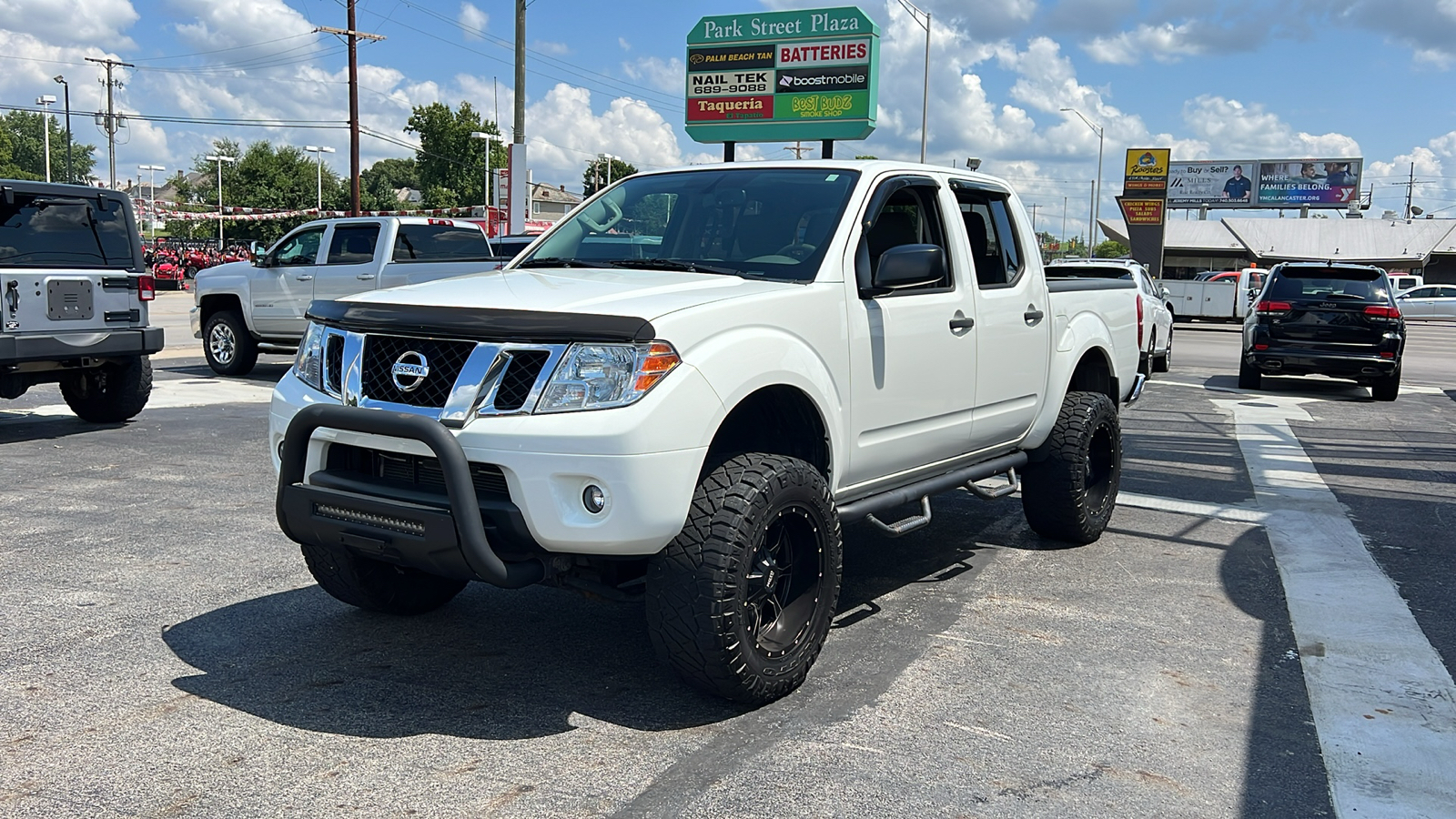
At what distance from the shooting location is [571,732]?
3812 mm

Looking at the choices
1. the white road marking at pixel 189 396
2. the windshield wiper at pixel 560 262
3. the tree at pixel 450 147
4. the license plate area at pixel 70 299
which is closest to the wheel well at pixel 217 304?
the white road marking at pixel 189 396

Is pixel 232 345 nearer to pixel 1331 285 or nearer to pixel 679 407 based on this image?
pixel 679 407

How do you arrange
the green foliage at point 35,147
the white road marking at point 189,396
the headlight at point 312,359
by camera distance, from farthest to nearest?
1. the green foliage at point 35,147
2. the white road marking at point 189,396
3. the headlight at point 312,359

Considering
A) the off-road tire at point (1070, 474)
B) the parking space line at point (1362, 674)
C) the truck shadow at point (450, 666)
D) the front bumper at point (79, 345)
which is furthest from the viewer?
the front bumper at point (79, 345)

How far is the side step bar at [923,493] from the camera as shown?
467 cm

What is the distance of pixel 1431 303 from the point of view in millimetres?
39781

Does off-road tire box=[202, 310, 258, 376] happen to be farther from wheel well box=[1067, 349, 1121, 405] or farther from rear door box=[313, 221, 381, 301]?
wheel well box=[1067, 349, 1121, 405]

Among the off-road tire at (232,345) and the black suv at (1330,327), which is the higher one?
the black suv at (1330,327)

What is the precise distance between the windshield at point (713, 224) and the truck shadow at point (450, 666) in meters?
1.53

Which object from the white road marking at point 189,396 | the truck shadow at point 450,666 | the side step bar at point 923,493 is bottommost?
the truck shadow at point 450,666

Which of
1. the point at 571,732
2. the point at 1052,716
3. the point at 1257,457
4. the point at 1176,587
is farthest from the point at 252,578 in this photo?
the point at 1257,457

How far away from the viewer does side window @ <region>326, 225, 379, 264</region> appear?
14336 millimetres

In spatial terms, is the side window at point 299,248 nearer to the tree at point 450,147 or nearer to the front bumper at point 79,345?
the front bumper at point 79,345

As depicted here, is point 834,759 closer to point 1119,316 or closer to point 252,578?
point 252,578
